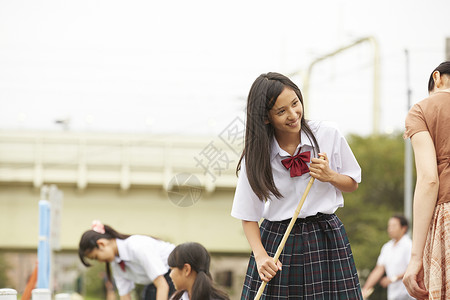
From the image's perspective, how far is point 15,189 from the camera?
923 inches

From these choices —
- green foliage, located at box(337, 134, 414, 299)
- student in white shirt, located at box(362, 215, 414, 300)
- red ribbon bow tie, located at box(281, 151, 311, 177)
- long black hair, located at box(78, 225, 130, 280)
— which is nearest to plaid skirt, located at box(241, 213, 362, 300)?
red ribbon bow tie, located at box(281, 151, 311, 177)

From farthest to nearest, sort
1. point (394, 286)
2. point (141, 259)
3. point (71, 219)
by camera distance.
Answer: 1. point (71, 219)
2. point (394, 286)
3. point (141, 259)

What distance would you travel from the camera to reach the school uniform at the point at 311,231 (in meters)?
3.12

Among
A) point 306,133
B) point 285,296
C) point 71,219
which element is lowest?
point 71,219

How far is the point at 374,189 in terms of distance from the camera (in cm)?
2075

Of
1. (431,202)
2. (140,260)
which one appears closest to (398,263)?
(140,260)

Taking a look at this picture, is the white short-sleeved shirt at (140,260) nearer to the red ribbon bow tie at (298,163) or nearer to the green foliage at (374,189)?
the red ribbon bow tie at (298,163)

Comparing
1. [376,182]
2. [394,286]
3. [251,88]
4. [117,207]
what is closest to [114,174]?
[117,207]

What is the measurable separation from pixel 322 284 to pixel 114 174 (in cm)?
2062

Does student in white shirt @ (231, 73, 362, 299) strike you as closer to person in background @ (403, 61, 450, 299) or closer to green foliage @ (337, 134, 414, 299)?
person in background @ (403, 61, 450, 299)

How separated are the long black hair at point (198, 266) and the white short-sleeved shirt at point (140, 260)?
71 centimetres

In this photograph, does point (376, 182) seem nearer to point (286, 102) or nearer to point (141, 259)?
point (141, 259)

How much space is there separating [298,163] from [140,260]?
236 centimetres

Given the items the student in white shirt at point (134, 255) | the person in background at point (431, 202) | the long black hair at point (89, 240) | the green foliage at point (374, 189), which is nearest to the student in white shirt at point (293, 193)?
the person in background at point (431, 202)
